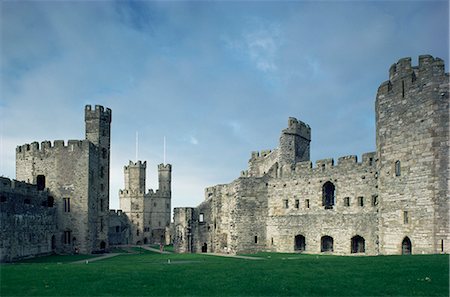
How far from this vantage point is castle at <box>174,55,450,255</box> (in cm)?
2461

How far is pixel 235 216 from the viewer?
137 feet

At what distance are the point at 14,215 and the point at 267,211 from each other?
22.1 m

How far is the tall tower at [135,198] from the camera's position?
248ft

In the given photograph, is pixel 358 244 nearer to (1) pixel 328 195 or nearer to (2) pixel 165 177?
(1) pixel 328 195


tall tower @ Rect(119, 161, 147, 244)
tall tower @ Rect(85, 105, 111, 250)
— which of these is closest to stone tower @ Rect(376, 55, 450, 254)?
tall tower @ Rect(85, 105, 111, 250)

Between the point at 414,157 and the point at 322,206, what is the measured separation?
1434 centimetres

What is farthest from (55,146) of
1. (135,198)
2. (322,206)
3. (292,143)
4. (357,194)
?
(135,198)

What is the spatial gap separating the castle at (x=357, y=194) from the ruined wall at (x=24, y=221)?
42.3 feet

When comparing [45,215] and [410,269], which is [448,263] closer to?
[410,269]

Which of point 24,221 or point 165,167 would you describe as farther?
point 165,167

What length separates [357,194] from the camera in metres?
36.3

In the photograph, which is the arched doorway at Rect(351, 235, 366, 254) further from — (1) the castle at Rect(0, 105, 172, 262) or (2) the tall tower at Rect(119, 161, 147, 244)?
(2) the tall tower at Rect(119, 161, 147, 244)

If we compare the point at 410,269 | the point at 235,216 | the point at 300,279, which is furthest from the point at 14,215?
the point at 410,269

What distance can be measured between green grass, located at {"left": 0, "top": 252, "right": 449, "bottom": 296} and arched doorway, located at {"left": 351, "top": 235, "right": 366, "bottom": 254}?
15.0m
